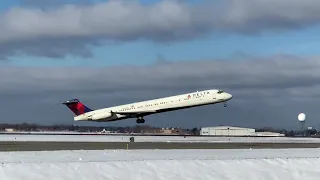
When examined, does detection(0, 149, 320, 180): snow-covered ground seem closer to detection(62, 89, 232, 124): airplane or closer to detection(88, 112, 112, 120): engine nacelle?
detection(62, 89, 232, 124): airplane

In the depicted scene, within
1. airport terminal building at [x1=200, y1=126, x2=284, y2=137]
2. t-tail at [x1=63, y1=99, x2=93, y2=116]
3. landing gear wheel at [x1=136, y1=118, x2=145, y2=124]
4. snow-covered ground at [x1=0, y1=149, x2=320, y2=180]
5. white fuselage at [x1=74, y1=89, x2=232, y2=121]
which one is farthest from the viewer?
airport terminal building at [x1=200, y1=126, x2=284, y2=137]

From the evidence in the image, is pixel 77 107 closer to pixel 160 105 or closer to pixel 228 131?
pixel 160 105

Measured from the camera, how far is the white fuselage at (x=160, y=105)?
8988cm

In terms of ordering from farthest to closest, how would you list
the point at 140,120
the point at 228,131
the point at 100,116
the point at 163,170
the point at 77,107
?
1. the point at 228,131
2. the point at 77,107
3. the point at 100,116
4. the point at 140,120
5. the point at 163,170

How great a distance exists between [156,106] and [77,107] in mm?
23071

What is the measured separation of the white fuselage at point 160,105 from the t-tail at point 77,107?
175 inches

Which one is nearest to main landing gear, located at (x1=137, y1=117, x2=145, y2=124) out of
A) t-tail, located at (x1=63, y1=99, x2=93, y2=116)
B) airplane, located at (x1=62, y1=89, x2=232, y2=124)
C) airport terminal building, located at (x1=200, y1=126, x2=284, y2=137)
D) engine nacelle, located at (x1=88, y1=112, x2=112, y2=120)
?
airplane, located at (x1=62, y1=89, x2=232, y2=124)

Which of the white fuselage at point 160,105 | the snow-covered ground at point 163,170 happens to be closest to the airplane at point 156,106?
the white fuselage at point 160,105

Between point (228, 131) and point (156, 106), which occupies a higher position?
point (156, 106)

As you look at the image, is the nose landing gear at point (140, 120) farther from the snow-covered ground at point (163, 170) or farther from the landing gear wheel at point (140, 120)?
the snow-covered ground at point (163, 170)

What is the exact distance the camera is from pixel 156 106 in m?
94.6

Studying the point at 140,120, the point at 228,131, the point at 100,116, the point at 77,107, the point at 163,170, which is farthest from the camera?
the point at 228,131

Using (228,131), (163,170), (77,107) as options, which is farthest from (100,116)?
(163,170)

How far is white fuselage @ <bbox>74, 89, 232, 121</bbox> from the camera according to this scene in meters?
89.9
